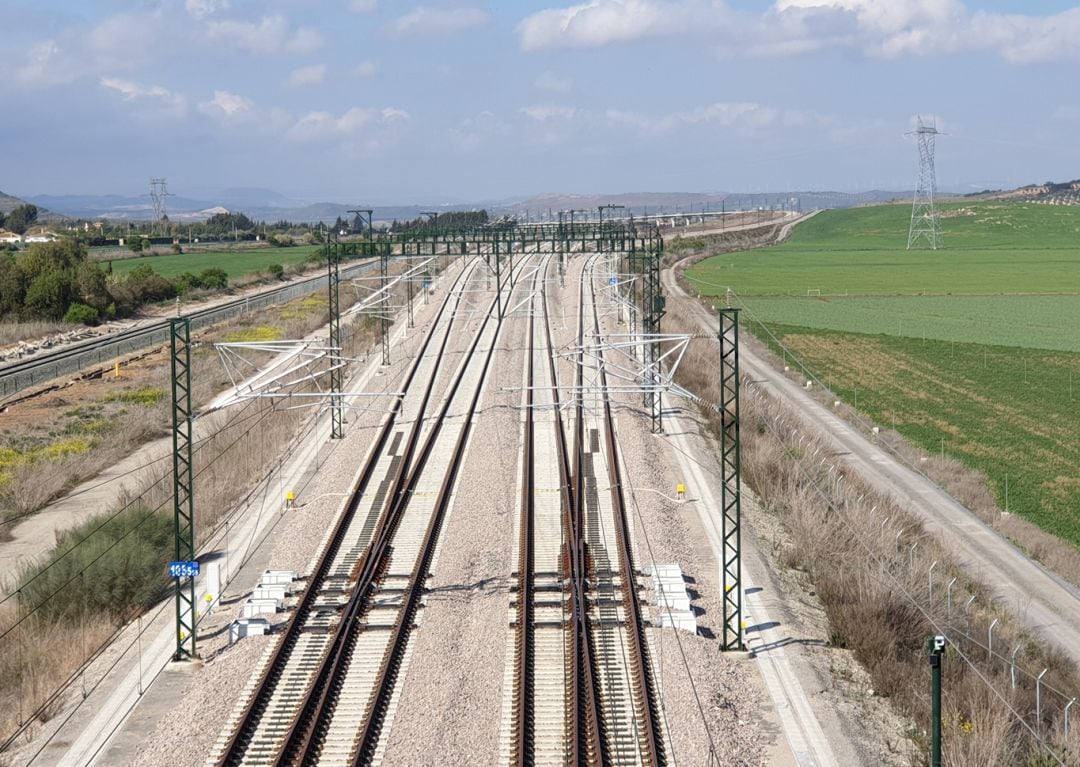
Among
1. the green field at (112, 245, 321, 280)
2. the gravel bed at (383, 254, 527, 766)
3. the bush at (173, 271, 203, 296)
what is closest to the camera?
the gravel bed at (383, 254, 527, 766)

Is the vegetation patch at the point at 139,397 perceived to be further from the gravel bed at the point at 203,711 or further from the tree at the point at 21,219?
the tree at the point at 21,219

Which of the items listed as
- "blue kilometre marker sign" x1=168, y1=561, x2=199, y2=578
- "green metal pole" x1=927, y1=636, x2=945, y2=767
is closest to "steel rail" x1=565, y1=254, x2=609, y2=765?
"green metal pole" x1=927, y1=636, x2=945, y2=767

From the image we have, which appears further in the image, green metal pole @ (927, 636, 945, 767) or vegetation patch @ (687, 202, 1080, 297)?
vegetation patch @ (687, 202, 1080, 297)

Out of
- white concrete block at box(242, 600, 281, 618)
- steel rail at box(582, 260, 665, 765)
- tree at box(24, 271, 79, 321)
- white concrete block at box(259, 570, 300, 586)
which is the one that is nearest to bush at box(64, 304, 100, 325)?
tree at box(24, 271, 79, 321)

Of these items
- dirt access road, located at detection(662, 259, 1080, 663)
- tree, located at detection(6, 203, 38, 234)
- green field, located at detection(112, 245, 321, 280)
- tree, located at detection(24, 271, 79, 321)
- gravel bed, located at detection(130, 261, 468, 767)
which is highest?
tree, located at detection(6, 203, 38, 234)

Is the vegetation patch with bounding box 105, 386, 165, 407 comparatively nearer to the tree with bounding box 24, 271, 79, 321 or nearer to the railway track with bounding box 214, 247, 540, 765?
the railway track with bounding box 214, 247, 540, 765

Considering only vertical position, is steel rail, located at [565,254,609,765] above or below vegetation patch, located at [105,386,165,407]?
below

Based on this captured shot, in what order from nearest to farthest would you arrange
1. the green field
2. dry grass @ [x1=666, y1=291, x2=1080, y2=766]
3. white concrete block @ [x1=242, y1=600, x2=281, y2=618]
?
dry grass @ [x1=666, y1=291, x2=1080, y2=766] → white concrete block @ [x1=242, y1=600, x2=281, y2=618] → the green field

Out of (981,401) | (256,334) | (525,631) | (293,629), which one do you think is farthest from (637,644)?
(256,334)
